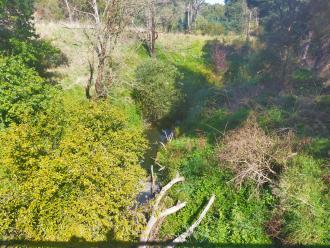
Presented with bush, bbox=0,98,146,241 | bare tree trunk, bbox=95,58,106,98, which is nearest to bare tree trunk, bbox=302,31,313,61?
bare tree trunk, bbox=95,58,106,98

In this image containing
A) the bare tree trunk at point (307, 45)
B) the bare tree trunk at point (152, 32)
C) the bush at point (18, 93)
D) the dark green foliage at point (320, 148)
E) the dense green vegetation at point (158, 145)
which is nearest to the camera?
the dense green vegetation at point (158, 145)

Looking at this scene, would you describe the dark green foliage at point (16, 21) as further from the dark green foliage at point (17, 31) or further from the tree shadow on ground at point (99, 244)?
the tree shadow on ground at point (99, 244)

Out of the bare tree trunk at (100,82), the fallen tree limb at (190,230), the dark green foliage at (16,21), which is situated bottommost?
the fallen tree limb at (190,230)


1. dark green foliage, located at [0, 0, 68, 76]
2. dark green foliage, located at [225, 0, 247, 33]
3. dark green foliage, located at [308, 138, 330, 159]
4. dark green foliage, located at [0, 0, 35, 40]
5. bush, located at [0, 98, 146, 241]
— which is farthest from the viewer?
dark green foliage, located at [225, 0, 247, 33]

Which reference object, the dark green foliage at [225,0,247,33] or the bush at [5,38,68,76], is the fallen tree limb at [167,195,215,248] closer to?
the bush at [5,38,68,76]

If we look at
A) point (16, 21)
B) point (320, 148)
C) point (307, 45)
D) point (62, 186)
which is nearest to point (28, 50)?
point (16, 21)

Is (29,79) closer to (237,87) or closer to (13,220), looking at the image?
(13,220)

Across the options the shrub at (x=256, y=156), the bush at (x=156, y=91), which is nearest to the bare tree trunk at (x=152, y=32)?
the bush at (x=156, y=91)
